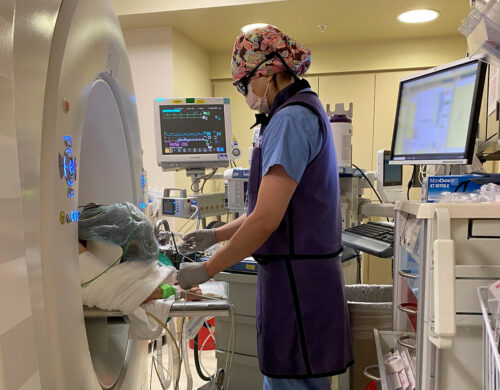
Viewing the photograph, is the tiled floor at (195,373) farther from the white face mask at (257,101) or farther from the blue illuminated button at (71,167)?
the blue illuminated button at (71,167)

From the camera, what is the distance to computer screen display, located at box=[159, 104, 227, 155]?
2498mm

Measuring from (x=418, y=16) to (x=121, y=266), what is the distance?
3181 mm

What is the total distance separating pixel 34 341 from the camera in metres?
0.66

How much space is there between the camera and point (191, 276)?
122 cm

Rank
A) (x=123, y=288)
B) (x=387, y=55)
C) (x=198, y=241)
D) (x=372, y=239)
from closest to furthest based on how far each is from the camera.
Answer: (x=123, y=288)
(x=198, y=241)
(x=372, y=239)
(x=387, y=55)

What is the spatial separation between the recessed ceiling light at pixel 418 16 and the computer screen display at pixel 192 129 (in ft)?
5.93

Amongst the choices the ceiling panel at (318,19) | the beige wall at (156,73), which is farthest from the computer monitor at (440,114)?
the beige wall at (156,73)

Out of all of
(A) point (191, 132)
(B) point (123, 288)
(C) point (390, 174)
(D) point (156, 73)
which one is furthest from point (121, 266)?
(D) point (156, 73)

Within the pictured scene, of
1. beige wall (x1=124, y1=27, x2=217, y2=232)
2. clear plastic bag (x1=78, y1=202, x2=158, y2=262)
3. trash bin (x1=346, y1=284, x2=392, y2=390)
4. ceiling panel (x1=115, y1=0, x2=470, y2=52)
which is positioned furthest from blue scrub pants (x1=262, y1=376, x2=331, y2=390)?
ceiling panel (x1=115, y1=0, x2=470, y2=52)

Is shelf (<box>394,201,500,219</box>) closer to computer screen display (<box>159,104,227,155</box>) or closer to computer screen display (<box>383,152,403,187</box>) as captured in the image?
computer screen display (<box>159,104,227,155</box>)

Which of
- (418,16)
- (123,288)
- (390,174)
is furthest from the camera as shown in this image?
(418,16)

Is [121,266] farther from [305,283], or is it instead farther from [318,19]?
[318,19]

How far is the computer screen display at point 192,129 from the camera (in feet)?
8.20

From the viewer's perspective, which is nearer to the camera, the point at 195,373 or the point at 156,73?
the point at 195,373
